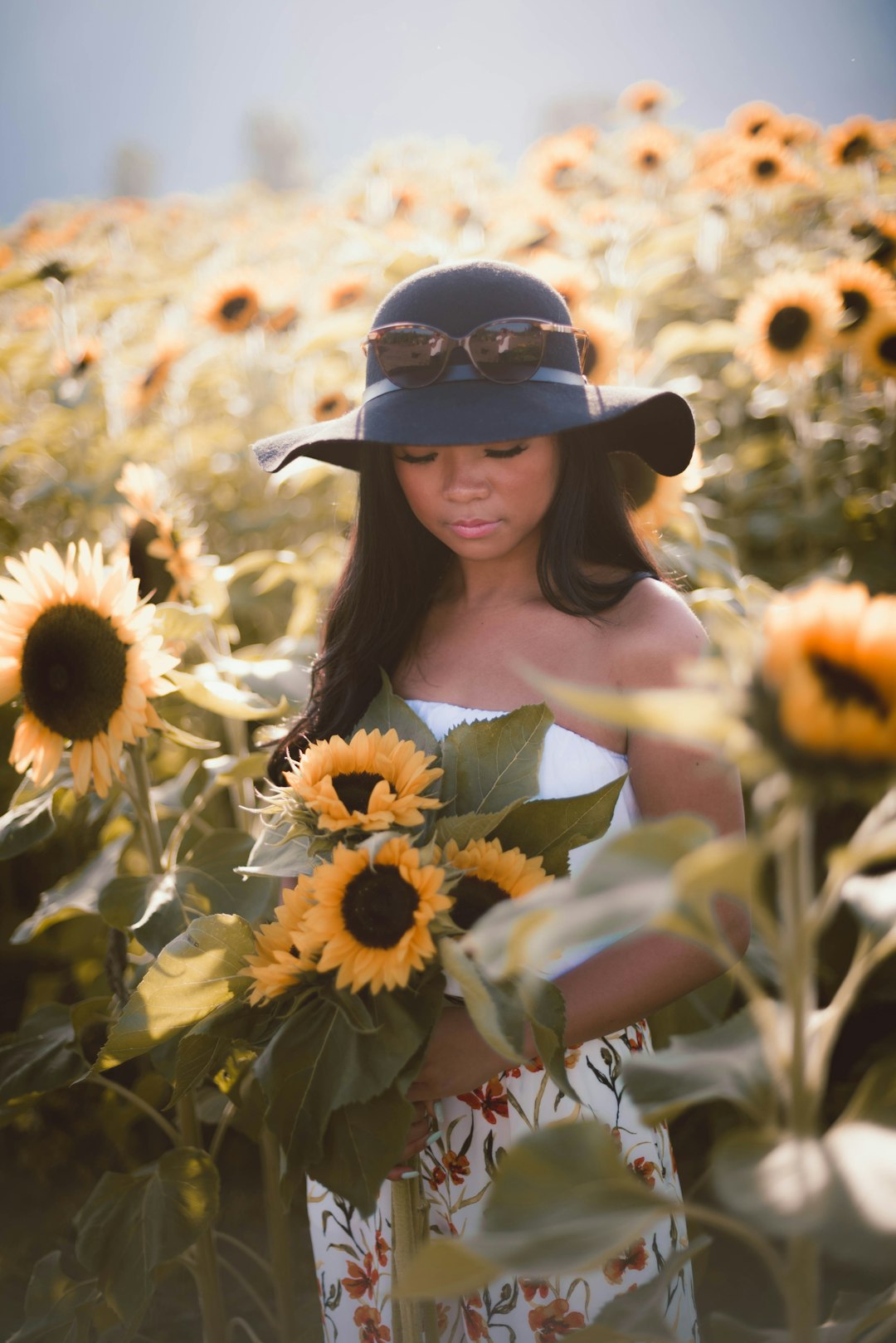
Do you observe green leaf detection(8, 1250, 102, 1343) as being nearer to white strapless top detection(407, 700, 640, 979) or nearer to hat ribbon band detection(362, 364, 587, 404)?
white strapless top detection(407, 700, 640, 979)

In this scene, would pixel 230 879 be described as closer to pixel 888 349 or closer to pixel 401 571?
pixel 401 571

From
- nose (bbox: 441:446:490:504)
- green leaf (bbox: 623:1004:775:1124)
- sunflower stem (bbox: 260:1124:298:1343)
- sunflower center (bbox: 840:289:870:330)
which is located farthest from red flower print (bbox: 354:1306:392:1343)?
sunflower center (bbox: 840:289:870:330)

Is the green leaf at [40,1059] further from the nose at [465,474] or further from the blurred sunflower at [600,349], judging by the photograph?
the blurred sunflower at [600,349]

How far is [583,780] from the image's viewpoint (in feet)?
3.67

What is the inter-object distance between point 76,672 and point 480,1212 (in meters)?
0.65

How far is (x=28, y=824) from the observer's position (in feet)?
4.36

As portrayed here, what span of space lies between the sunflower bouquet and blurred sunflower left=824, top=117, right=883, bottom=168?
2.80m

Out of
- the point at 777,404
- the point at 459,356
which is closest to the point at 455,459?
the point at 459,356

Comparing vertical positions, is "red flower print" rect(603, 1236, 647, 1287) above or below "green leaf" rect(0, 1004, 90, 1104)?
below

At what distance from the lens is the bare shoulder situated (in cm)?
111

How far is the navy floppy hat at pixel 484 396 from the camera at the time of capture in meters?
1.05

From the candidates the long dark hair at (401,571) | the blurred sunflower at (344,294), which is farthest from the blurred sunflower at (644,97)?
the long dark hair at (401,571)

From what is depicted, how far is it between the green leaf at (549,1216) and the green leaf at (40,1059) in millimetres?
822

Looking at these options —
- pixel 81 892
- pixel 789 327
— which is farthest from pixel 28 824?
pixel 789 327
